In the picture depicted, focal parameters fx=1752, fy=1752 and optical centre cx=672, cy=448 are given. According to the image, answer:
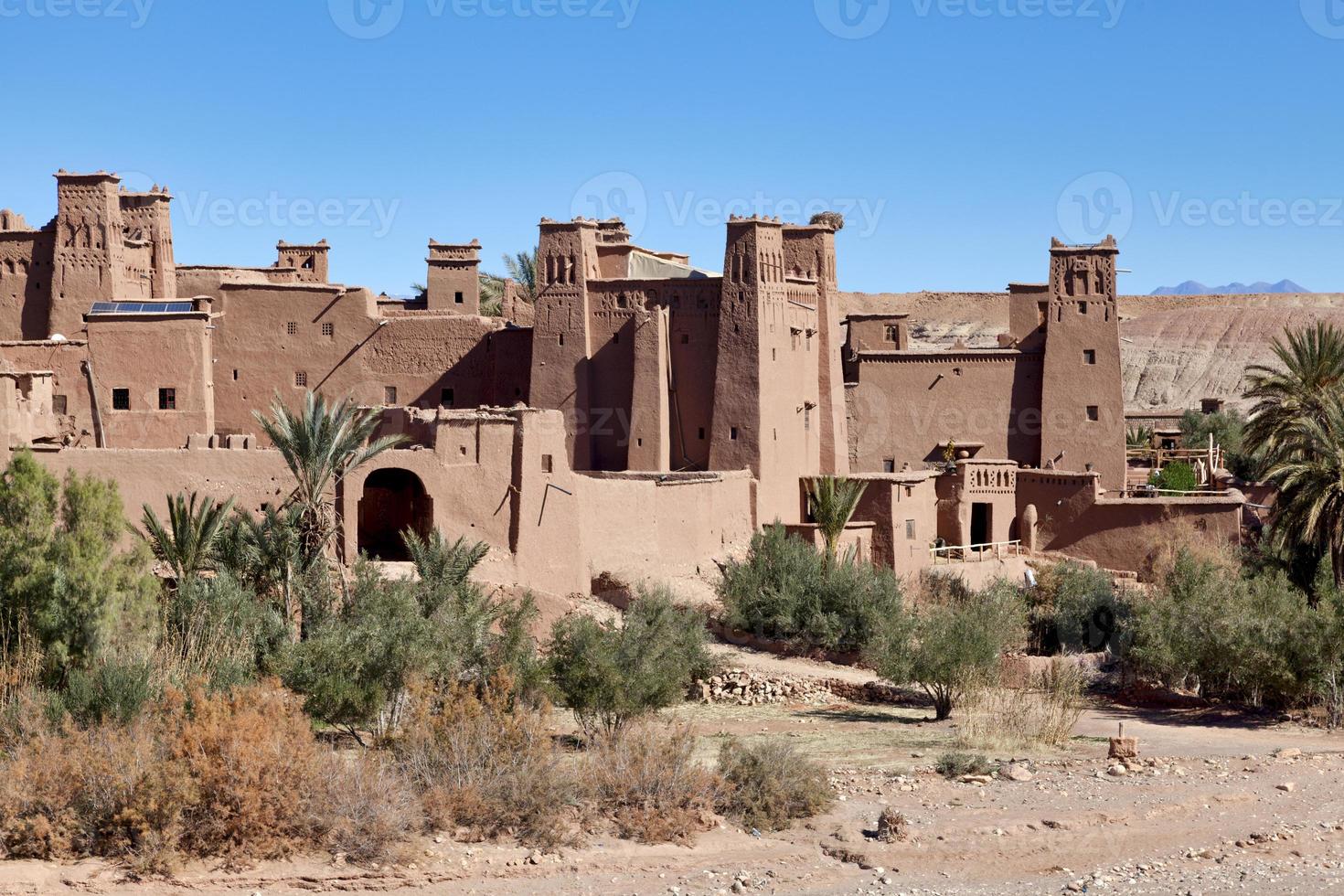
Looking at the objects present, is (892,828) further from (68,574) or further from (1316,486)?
(1316,486)

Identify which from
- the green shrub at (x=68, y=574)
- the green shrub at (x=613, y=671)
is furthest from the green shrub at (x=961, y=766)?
the green shrub at (x=68, y=574)

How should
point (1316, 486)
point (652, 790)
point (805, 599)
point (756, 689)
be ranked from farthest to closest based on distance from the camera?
point (805, 599) < point (1316, 486) < point (756, 689) < point (652, 790)


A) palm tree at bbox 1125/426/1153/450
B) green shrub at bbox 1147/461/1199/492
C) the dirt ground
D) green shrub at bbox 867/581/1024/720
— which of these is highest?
palm tree at bbox 1125/426/1153/450

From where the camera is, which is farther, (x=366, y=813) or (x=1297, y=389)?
(x=1297, y=389)

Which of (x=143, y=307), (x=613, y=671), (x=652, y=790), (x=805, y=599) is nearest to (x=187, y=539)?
(x=613, y=671)

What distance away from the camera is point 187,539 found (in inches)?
896

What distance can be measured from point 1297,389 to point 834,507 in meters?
8.36

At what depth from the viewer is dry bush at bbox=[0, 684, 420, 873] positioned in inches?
642

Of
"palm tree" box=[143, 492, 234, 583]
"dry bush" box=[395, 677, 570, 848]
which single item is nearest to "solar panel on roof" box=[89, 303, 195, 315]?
"palm tree" box=[143, 492, 234, 583]

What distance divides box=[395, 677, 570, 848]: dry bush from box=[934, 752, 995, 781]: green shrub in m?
4.54

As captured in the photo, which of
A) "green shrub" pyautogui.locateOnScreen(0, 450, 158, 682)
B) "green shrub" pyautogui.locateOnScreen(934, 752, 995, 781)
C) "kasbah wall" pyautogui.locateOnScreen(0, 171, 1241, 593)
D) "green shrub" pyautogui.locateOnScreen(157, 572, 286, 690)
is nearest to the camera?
"green shrub" pyautogui.locateOnScreen(0, 450, 158, 682)

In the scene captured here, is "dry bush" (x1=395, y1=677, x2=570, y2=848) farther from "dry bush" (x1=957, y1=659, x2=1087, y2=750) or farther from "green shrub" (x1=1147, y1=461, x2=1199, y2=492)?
"green shrub" (x1=1147, y1=461, x2=1199, y2=492)

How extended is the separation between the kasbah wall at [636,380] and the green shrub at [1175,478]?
159cm

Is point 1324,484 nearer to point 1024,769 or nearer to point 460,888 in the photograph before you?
point 1024,769
